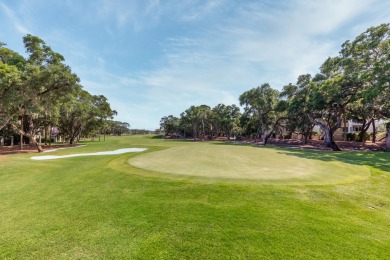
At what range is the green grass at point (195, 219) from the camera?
3.28 m

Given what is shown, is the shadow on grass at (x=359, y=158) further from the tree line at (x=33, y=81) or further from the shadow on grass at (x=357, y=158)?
the tree line at (x=33, y=81)

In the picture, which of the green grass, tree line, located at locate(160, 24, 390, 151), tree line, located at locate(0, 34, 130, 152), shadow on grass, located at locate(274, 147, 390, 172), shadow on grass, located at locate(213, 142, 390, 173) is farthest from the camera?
tree line, located at locate(160, 24, 390, 151)

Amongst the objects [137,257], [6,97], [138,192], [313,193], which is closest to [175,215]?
[137,257]

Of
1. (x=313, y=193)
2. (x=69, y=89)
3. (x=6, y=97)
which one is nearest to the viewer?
(x=313, y=193)

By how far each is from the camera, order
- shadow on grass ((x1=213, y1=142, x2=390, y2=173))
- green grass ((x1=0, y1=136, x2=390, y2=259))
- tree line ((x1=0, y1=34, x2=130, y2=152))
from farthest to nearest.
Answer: tree line ((x1=0, y1=34, x2=130, y2=152)) → shadow on grass ((x1=213, y1=142, x2=390, y2=173)) → green grass ((x1=0, y1=136, x2=390, y2=259))

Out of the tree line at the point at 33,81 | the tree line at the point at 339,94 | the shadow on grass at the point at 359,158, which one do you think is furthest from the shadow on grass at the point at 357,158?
the tree line at the point at 33,81

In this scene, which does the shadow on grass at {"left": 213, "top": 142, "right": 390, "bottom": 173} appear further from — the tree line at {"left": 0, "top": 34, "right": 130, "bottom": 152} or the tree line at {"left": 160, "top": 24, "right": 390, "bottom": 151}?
the tree line at {"left": 0, "top": 34, "right": 130, "bottom": 152}

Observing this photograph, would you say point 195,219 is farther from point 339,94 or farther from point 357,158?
point 339,94

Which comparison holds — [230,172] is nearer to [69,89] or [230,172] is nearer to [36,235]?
[36,235]

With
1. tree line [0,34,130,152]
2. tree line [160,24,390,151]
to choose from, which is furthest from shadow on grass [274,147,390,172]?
tree line [0,34,130,152]

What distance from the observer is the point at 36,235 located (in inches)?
148

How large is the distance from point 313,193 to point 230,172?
3270mm

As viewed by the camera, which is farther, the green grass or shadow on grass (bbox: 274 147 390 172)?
shadow on grass (bbox: 274 147 390 172)

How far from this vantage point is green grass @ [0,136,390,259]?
3.28 metres
